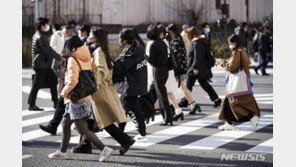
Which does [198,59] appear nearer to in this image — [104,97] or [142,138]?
[142,138]

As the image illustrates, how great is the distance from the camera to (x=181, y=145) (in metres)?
8.23

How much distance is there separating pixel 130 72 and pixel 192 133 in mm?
1781

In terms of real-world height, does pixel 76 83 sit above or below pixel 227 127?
above

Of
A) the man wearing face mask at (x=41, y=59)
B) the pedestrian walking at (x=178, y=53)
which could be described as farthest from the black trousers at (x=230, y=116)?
the man wearing face mask at (x=41, y=59)

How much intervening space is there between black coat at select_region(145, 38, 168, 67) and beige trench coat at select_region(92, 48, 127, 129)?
1.64 m

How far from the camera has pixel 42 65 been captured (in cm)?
1161

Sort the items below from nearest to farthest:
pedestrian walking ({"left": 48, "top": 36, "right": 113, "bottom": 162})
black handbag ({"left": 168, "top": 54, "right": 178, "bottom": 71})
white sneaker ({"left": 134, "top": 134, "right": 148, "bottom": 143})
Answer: pedestrian walking ({"left": 48, "top": 36, "right": 113, "bottom": 162}) → white sneaker ({"left": 134, "top": 134, "right": 148, "bottom": 143}) → black handbag ({"left": 168, "top": 54, "right": 178, "bottom": 71})

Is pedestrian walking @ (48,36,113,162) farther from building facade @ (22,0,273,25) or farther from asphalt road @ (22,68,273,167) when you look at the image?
building facade @ (22,0,273,25)

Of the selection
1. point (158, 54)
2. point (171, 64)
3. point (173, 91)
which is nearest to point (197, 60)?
point (173, 91)

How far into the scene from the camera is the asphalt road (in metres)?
7.11

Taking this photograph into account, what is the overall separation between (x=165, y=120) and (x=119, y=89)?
1928 mm

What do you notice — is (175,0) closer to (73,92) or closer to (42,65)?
(42,65)

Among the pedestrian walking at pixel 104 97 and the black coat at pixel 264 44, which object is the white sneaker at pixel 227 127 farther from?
the black coat at pixel 264 44

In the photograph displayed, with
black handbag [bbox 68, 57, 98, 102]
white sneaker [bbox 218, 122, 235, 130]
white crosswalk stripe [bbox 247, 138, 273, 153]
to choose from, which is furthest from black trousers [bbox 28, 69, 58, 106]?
Answer: white crosswalk stripe [bbox 247, 138, 273, 153]
